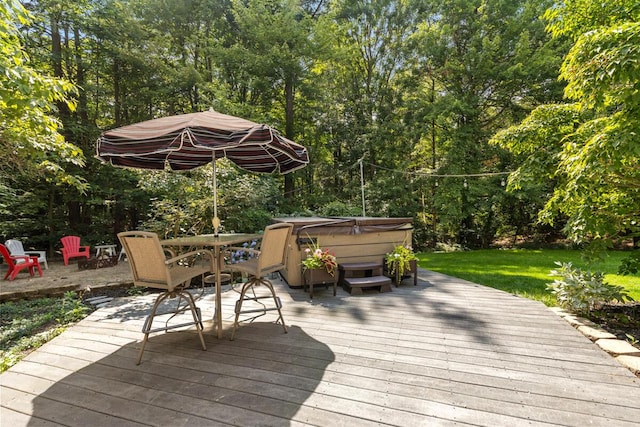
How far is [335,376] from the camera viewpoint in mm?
2051

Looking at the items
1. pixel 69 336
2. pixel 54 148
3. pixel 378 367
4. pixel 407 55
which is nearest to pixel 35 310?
pixel 69 336

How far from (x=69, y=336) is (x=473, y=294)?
4556 mm

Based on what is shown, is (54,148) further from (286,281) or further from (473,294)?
(473,294)

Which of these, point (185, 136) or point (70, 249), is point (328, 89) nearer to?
point (70, 249)

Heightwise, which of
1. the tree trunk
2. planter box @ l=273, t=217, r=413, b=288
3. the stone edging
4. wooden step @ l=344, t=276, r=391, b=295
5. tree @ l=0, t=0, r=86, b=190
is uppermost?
the tree trunk

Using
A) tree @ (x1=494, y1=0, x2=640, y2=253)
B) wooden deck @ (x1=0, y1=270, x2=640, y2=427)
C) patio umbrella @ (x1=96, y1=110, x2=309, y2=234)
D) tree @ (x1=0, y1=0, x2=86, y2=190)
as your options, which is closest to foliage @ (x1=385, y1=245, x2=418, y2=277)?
wooden deck @ (x1=0, y1=270, x2=640, y2=427)

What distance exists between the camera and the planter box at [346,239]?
434 cm

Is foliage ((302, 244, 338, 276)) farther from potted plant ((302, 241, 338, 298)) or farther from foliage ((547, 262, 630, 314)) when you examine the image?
foliage ((547, 262, 630, 314))

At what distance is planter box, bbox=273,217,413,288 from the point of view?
4.34m

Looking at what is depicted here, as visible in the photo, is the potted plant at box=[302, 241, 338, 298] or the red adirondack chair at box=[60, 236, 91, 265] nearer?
the potted plant at box=[302, 241, 338, 298]

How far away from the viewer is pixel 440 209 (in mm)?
12297

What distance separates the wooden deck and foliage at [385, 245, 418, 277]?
1.30m

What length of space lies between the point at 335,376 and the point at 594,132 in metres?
3.50

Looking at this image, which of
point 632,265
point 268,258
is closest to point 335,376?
point 268,258
